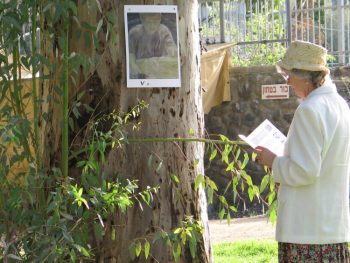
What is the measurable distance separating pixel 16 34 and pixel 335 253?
1.83m

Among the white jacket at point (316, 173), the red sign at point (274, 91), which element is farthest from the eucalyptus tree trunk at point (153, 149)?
the red sign at point (274, 91)

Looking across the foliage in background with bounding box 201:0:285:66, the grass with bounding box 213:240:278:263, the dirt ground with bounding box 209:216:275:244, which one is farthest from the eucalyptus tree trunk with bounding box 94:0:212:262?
the foliage in background with bounding box 201:0:285:66

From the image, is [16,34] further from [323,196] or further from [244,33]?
[244,33]

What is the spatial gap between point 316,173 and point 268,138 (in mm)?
459

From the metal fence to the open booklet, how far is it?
8339mm

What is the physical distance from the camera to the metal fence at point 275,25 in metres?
12.9

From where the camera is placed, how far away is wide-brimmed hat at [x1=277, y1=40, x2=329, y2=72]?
438 cm

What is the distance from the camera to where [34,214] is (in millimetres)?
4285

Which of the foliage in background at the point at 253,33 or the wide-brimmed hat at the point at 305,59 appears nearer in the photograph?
the wide-brimmed hat at the point at 305,59

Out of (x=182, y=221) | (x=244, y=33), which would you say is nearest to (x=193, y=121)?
(x=182, y=221)

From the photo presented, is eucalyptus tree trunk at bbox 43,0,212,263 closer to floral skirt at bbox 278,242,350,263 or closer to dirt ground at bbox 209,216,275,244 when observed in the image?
floral skirt at bbox 278,242,350,263

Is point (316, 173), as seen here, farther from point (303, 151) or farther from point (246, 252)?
point (246, 252)

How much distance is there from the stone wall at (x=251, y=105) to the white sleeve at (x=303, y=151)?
8.19 metres

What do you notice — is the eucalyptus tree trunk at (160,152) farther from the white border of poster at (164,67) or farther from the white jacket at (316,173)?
the white jacket at (316,173)
